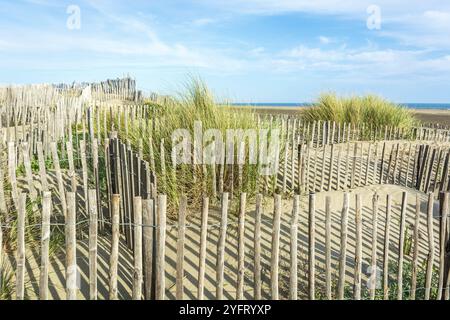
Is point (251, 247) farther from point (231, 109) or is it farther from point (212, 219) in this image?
point (231, 109)

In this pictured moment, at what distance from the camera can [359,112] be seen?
484 inches

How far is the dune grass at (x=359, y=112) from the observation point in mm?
12258

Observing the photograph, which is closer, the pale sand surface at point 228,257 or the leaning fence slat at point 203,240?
the leaning fence slat at point 203,240

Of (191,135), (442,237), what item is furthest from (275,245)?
(191,135)

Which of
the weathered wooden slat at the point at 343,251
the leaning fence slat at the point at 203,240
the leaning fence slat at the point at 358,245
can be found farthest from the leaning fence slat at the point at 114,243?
the leaning fence slat at the point at 358,245

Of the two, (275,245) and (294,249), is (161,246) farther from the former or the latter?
(294,249)

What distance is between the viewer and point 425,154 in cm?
718

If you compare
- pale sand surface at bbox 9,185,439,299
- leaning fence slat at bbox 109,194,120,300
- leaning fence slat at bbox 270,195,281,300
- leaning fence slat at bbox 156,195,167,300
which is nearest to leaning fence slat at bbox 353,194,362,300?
pale sand surface at bbox 9,185,439,299

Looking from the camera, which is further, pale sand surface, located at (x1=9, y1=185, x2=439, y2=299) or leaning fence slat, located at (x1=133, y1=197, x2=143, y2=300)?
pale sand surface, located at (x1=9, y1=185, x2=439, y2=299)

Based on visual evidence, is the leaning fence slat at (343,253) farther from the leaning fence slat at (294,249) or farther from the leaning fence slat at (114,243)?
the leaning fence slat at (114,243)

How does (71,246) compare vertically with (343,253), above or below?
above

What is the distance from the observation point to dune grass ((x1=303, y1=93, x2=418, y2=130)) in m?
12.3

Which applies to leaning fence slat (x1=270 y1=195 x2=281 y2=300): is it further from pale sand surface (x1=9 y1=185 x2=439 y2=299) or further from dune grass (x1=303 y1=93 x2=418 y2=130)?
dune grass (x1=303 y1=93 x2=418 y2=130)
